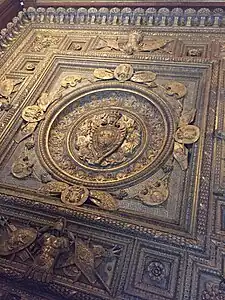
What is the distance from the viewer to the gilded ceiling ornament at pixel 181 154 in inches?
152

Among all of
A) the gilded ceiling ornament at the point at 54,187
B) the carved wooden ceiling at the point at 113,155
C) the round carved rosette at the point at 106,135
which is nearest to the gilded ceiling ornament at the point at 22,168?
the carved wooden ceiling at the point at 113,155

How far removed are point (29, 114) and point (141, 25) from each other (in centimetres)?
264

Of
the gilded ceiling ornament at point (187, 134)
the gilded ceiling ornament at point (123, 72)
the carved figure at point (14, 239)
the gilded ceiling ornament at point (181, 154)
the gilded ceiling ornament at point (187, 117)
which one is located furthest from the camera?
the gilded ceiling ornament at point (123, 72)

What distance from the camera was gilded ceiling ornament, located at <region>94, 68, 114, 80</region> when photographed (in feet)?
17.1

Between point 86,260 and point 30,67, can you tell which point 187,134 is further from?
point 30,67

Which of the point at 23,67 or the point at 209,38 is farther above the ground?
the point at 209,38

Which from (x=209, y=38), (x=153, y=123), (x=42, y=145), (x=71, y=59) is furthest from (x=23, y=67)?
(x=209, y=38)

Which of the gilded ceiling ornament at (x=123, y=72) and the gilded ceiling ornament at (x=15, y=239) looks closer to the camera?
the gilded ceiling ornament at (x=15, y=239)

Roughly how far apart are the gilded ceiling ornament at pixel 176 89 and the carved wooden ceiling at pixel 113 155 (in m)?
0.02

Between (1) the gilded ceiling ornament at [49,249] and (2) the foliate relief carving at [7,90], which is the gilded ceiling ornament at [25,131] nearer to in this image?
(2) the foliate relief carving at [7,90]

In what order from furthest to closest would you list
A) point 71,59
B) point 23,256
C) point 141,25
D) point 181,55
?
1. point 141,25
2. point 71,59
3. point 181,55
4. point 23,256

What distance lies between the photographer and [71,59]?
18.6 ft

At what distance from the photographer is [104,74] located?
17.3ft

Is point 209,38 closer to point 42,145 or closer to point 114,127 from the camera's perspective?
point 114,127
